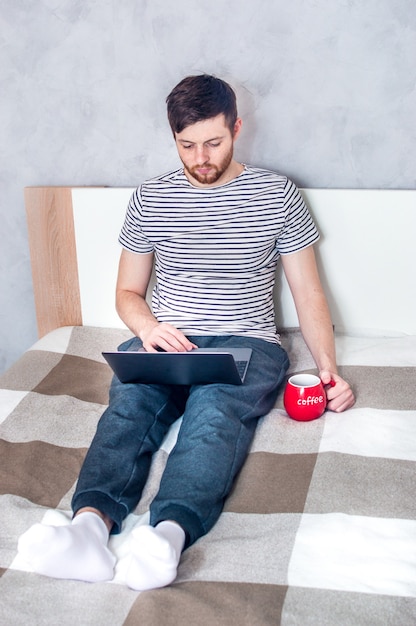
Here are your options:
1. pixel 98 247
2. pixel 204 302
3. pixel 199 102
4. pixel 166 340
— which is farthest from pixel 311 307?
pixel 98 247

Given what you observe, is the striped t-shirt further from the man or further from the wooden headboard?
the wooden headboard

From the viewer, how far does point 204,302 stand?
1.71 meters

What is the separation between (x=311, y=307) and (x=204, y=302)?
24 cm

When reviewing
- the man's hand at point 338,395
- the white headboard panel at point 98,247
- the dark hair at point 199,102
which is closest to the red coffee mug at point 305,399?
the man's hand at point 338,395

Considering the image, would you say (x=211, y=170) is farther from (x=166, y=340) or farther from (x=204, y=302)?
(x=166, y=340)

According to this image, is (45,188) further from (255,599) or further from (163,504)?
(255,599)

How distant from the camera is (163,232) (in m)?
1.73

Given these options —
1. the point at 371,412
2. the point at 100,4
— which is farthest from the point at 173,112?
the point at 371,412

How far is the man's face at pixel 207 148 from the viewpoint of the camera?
160 cm

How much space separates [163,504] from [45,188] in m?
1.15

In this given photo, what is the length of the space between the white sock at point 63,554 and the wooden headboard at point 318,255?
1.01m

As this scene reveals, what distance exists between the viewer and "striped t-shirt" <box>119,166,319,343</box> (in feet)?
5.56

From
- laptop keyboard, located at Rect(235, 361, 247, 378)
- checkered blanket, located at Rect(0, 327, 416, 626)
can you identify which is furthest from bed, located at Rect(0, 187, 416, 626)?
laptop keyboard, located at Rect(235, 361, 247, 378)

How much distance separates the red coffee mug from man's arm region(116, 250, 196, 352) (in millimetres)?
228
